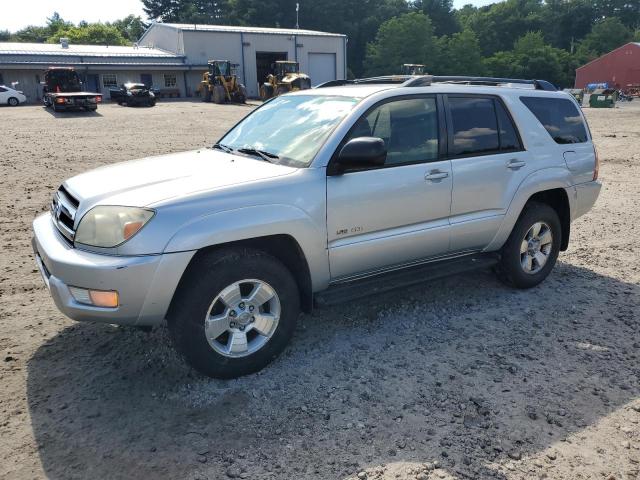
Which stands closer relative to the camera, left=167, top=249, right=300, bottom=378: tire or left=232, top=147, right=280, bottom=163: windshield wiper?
left=167, top=249, right=300, bottom=378: tire

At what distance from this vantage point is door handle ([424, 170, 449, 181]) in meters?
4.05

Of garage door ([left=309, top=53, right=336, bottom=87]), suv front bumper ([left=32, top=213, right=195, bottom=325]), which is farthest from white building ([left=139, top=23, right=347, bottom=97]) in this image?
suv front bumper ([left=32, top=213, right=195, bottom=325])

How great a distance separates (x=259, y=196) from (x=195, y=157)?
1154mm

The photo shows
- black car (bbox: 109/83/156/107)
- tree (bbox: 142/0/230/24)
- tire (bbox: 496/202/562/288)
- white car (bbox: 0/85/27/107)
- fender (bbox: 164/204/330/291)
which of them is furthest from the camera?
tree (bbox: 142/0/230/24)

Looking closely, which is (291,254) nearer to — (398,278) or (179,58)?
(398,278)

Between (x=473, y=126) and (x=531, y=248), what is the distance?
1.37 metres

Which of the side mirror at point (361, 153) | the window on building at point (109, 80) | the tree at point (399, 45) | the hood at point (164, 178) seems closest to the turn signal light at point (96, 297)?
the hood at point (164, 178)

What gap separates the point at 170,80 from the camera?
4338cm

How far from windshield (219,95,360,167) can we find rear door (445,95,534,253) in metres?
1.00

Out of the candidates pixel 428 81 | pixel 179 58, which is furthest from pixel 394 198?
pixel 179 58

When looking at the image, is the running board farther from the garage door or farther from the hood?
the garage door

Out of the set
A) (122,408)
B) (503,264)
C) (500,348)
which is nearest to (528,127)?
(503,264)

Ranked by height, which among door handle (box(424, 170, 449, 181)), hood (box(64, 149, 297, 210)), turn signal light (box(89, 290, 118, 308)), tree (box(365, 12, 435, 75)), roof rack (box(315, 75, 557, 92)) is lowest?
turn signal light (box(89, 290, 118, 308))

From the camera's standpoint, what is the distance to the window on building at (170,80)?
43125 mm
